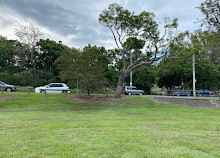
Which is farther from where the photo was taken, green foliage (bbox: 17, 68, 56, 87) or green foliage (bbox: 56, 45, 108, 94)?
green foliage (bbox: 17, 68, 56, 87)

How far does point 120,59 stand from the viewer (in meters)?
27.2

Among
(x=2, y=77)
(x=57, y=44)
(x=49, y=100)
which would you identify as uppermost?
(x=57, y=44)

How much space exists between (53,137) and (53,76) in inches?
1325

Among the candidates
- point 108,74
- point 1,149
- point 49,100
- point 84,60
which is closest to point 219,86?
point 108,74

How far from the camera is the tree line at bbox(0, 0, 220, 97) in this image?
66.3 feet

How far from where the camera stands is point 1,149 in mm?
4090

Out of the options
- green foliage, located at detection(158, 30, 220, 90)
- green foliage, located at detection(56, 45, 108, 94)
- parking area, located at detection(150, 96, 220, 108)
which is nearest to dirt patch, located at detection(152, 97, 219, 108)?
parking area, located at detection(150, 96, 220, 108)

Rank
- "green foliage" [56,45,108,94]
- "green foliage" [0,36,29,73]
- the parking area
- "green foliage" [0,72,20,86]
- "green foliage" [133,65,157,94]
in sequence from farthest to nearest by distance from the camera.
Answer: "green foliage" [0,36,29,73], "green foliage" [133,65,157,94], "green foliage" [0,72,20,86], "green foliage" [56,45,108,94], the parking area

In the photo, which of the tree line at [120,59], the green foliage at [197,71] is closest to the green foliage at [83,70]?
the tree line at [120,59]

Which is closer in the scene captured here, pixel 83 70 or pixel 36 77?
pixel 83 70

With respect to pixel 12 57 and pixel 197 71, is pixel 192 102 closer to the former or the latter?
pixel 197 71

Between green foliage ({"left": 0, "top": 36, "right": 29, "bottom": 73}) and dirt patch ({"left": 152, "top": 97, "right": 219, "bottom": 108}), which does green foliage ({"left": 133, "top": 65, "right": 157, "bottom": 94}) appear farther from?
green foliage ({"left": 0, "top": 36, "right": 29, "bottom": 73})

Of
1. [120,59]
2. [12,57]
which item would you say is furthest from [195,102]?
[12,57]

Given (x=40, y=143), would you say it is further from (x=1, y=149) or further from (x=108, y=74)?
(x=108, y=74)
